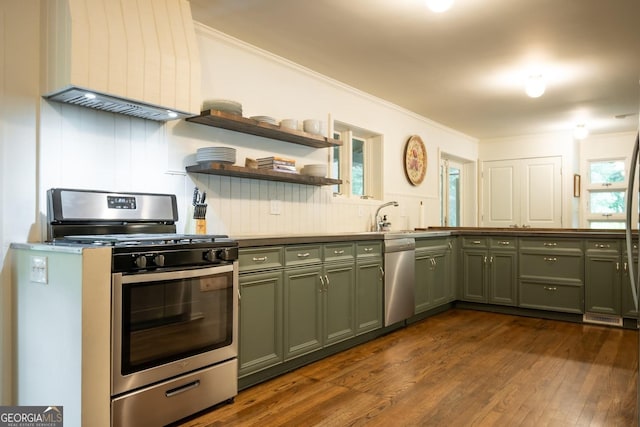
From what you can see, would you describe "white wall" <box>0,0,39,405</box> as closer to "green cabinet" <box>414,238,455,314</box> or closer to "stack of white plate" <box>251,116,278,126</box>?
"stack of white plate" <box>251,116,278,126</box>

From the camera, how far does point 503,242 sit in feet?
16.2

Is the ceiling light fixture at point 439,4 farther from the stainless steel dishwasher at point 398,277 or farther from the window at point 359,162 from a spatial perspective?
the window at point 359,162

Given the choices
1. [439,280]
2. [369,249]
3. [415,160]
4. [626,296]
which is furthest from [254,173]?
[626,296]

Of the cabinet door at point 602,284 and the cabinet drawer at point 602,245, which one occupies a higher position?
the cabinet drawer at point 602,245

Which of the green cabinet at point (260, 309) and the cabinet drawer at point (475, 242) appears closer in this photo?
the green cabinet at point (260, 309)

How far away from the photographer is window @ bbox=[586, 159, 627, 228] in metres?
6.65

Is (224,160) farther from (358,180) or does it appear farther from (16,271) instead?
(358,180)

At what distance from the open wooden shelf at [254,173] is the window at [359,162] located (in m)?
0.70

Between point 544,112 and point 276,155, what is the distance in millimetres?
3799

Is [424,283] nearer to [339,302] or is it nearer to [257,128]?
[339,302]

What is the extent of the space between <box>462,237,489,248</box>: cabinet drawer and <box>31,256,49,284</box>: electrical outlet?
4.33 metres

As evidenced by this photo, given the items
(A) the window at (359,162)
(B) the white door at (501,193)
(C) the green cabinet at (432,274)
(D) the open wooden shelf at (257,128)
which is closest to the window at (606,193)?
(B) the white door at (501,193)

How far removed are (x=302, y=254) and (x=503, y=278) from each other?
2.91 m

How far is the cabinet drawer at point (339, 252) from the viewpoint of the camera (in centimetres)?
323
